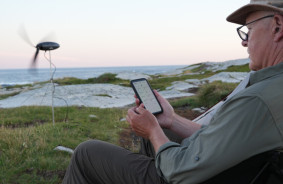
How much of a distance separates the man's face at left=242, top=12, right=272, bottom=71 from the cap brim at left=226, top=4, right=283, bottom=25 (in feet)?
0.11

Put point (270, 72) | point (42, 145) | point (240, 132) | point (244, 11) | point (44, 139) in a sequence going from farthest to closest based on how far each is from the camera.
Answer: point (44, 139) < point (42, 145) < point (244, 11) < point (270, 72) < point (240, 132)

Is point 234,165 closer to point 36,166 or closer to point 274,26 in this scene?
point 274,26

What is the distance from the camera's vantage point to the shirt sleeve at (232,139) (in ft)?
4.53

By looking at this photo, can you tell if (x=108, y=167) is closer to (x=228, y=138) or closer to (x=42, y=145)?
(x=228, y=138)

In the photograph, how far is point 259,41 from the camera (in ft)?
→ 5.68

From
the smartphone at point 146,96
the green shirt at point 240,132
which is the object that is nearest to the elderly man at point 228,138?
the green shirt at point 240,132

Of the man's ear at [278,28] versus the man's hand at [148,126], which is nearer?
the man's ear at [278,28]

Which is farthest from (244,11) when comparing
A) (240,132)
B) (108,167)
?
(108,167)

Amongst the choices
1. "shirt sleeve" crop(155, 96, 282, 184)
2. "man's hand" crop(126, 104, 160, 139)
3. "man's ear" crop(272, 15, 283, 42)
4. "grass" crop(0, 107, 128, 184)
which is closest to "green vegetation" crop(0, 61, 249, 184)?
"grass" crop(0, 107, 128, 184)

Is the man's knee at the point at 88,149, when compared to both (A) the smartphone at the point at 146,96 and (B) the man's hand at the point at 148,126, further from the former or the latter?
(A) the smartphone at the point at 146,96

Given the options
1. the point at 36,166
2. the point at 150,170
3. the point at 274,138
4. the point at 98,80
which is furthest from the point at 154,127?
the point at 98,80

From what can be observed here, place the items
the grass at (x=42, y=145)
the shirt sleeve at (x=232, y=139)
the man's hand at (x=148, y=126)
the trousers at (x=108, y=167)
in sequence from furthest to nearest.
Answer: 1. the grass at (x=42, y=145)
2. the trousers at (x=108, y=167)
3. the man's hand at (x=148, y=126)
4. the shirt sleeve at (x=232, y=139)

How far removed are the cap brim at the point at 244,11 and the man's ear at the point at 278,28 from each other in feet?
0.14

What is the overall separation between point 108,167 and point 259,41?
1.17 meters
